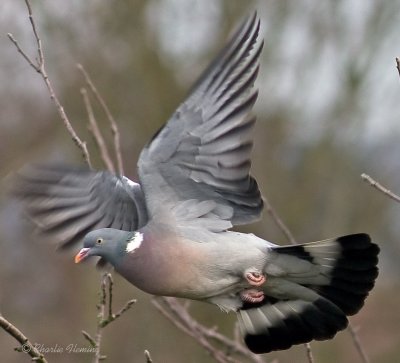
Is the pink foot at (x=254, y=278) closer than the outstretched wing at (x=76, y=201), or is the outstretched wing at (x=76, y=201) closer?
the pink foot at (x=254, y=278)

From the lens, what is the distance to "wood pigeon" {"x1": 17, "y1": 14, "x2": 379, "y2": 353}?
4160mm

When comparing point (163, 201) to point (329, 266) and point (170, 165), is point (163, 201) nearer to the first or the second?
point (170, 165)

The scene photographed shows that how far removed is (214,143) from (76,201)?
32.8 inches

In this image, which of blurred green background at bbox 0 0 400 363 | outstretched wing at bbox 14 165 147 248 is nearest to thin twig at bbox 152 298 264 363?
outstretched wing at bbox 14 165 147 248

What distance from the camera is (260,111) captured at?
10078 millimetres

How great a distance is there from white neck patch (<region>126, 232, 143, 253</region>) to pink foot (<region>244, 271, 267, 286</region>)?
19.9 inches

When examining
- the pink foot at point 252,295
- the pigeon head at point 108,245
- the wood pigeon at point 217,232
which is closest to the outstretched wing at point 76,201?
the wood pigeon at point 217,232

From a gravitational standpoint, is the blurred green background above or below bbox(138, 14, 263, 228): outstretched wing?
below

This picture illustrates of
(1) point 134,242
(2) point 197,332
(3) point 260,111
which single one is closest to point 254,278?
(2) point 197,332

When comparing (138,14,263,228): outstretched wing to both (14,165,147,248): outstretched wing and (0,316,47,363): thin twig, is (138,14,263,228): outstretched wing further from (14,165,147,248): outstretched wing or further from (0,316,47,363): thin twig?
(0,316,47,363): thin twig

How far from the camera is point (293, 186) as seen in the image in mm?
10172

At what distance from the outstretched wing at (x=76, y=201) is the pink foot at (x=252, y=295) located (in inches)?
26.2

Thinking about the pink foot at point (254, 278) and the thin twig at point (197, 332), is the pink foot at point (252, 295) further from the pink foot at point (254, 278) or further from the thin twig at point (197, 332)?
the thin twig at point (197, 332)

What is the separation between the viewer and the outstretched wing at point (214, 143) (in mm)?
4105
